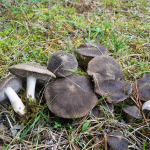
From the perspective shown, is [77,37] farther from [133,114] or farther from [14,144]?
[14,144]

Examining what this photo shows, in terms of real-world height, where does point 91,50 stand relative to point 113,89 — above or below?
above

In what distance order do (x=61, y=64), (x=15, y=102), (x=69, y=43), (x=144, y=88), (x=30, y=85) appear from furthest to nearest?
(x=69, y=43) < (x=144, y=88) < (x=61, y=64) < (x=30, y=85) < (x=15, y=102)

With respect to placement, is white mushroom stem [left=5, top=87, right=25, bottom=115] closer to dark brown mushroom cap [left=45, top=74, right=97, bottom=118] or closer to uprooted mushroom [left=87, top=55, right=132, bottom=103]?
dark brown mushroom cap [left=45, top=74, right=97, bottom=118]

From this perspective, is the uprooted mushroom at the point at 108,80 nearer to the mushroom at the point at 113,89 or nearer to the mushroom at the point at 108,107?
the mushroom at the point at 113,89

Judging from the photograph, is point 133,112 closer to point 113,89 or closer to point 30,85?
point 113,89

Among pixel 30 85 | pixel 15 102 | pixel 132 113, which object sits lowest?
pixel 132 113

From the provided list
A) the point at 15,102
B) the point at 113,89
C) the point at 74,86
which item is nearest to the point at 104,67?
the point at 113,89
